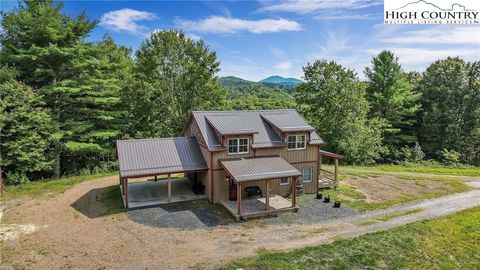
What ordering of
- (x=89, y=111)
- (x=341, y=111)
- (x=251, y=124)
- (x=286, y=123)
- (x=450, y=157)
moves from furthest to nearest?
(x=450, y=157) < (x=341, y=111) < (x=89, y=111) < (x=286, y=123) < (x=251, y=124)

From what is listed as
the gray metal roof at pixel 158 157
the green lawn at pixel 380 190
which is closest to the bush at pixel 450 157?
the green lawn at pixel 380 190

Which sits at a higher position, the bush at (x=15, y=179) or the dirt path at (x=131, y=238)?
the bush at (x=15, y=179)

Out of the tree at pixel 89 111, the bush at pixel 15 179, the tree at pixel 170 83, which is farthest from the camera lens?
the tree at pixel 170 83

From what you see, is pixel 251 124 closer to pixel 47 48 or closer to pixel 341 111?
pixel 47 48

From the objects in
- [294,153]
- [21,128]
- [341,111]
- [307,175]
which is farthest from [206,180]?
[341,111]

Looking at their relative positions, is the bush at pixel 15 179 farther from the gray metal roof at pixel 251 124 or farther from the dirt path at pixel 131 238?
the gray metal roof at pixel 251 124

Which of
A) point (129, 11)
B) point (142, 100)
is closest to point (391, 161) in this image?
point (142, 100)
